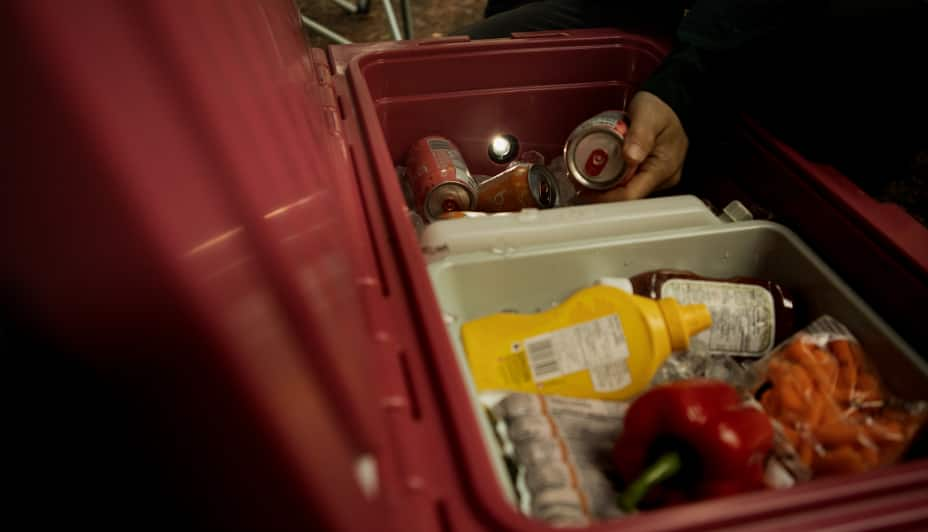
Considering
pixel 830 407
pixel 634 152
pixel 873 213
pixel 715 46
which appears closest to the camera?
pixel 830 407

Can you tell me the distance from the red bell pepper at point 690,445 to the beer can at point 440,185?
515 millimetres

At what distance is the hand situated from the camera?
3.10 ft

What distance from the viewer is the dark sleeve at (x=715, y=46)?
100 cm

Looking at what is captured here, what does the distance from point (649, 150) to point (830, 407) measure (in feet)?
1.61

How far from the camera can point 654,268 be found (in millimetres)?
858

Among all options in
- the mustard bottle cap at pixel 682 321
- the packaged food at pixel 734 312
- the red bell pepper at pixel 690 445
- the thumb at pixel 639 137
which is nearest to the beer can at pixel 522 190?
the thumb at pixel 639 137

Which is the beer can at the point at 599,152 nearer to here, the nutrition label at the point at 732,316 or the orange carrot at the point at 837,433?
the nutrition label at the point at 732,316

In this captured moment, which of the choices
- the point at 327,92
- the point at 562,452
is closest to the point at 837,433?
the point at 562,452

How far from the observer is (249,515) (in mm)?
362

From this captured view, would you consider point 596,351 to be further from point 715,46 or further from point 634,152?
point 715,46

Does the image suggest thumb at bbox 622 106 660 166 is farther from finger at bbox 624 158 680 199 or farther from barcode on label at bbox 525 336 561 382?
barcode on label at bbox 525 336 561 382

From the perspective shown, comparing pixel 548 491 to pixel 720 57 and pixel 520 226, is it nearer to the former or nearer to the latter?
pixel 520 226

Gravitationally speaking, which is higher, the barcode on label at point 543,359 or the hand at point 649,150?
the hand at point 649,150

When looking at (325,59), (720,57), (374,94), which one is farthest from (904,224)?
(325,59)
